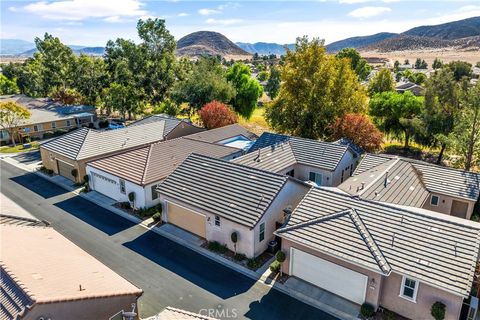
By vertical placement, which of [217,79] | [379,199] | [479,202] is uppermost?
[217,79]

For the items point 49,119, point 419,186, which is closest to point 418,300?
point 419,186

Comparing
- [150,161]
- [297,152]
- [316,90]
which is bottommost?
[297,152]

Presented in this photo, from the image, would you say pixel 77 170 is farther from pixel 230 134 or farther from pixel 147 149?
pixel 230 134

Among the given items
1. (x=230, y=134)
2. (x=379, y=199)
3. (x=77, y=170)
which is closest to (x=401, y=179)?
(x=379, y=199)

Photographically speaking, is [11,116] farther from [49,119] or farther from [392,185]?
[392,185]

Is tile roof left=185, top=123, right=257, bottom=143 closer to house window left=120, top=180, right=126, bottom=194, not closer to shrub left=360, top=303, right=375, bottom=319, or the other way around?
house window left=120, top=180, right=126, bottom=194
